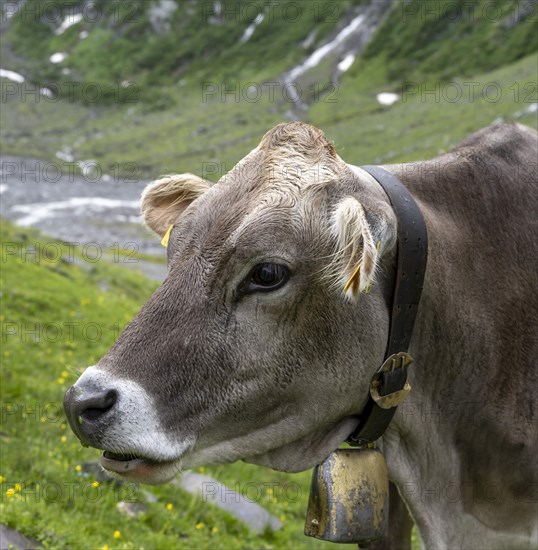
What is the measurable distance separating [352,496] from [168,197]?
2223mm

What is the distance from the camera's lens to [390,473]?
4723 millimetres

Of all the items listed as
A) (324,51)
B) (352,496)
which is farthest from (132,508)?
(324,51)

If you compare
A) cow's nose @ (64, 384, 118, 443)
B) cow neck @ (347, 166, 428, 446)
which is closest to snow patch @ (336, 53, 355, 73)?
cow neck @ (347, 166, 428, 446)

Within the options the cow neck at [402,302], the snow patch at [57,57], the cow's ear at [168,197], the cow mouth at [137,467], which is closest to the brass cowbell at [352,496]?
the cow neck at [402,302]

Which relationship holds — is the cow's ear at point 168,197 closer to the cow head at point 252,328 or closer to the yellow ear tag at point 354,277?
the cow head at point 252,328

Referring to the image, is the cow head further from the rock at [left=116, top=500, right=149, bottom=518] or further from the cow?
the rock at [left=116, top=500, right=149, bottom=518]

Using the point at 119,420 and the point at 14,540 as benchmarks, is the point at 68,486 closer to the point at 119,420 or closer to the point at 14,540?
the point at 14,540

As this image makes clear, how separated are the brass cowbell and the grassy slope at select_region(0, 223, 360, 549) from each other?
62.9 inches

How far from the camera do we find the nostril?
3559 millimetres

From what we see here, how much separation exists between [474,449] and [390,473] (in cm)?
53

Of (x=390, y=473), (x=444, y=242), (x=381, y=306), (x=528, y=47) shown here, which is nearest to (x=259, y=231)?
(x=381, y=306)

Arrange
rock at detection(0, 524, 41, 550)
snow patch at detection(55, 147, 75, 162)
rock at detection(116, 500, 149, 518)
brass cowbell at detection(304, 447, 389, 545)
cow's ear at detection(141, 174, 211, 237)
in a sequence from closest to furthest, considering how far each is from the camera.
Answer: brass cowbell at detection(304, 447, 389, 545)
cow's ear at detection(141, 174, 211, 237)
rock at detection(0, 524, 41, 550)
rock at detection(116, 500, 149, 518)
snow patch at detection(55, 147, 75, 162)

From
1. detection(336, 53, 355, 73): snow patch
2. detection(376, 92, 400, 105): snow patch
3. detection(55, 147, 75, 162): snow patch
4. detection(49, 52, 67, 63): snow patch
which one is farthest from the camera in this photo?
detection(49, 52, 67, 63): snow patch

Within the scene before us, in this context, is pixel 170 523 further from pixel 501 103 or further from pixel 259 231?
pixel 501 103
